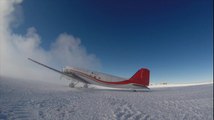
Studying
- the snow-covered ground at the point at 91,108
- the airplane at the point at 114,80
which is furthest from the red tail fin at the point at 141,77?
the snow-covered ground at the point at 91,108

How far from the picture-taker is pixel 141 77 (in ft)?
79.5

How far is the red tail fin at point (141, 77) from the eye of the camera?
24.1 meters

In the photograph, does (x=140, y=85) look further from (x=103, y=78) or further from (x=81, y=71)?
(x=81, y=71)

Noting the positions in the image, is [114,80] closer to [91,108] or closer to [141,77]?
[141,77]

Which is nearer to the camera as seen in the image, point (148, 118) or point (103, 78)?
point (148, 118)

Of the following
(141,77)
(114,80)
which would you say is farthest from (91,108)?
(141,77)

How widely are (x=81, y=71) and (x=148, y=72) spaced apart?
13111mm

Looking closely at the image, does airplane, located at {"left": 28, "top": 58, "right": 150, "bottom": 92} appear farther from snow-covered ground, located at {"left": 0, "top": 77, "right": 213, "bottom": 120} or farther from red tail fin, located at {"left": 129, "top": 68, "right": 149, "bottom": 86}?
snow-covered ground, located at {"left": 0, "top": 77, "right": 213, "bottom": 120}

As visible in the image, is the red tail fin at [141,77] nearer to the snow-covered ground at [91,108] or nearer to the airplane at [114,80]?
the airplane at [114,80]

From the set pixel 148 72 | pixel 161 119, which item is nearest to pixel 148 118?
pixel 161 119

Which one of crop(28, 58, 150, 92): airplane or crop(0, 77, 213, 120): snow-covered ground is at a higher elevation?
crop(28, 58, 150, 92): airplane

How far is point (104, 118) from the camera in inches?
257

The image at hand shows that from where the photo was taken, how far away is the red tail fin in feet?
79.0

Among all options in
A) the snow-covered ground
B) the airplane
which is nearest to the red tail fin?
the airplane
